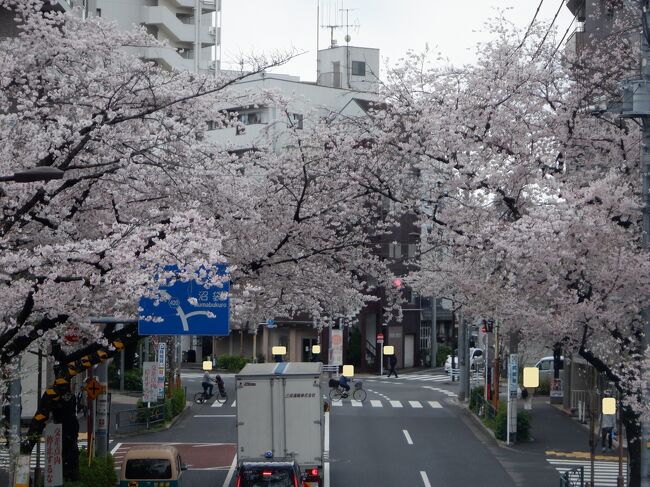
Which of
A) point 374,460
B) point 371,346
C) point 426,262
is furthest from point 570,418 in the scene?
point 371,346

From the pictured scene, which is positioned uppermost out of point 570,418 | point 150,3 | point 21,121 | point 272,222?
point 150,3

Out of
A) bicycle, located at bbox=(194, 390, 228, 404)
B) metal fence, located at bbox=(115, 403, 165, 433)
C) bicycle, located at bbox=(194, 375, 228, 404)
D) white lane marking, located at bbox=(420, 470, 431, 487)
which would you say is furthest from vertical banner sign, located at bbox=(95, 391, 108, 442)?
bicycle, located at bbox=(194, 390, 228, 404)

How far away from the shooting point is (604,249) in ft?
58.7

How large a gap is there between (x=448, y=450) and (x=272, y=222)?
14.5 metres

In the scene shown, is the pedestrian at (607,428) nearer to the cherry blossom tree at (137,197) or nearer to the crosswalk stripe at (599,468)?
the crosswalk stripe at (599,468)

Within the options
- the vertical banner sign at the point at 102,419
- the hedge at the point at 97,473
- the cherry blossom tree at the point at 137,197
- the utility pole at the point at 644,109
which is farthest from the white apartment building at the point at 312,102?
the utility pole at the point at 644,109

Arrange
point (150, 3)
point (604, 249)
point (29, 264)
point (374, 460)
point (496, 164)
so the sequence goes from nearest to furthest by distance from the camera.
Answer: point (29, 264)
point (604, 249)
point (496, 164)
point (374, 460)
point (150, 3)

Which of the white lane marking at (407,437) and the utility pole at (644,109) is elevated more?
the utility pole at (644,109)

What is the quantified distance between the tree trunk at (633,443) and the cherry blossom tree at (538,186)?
38mm

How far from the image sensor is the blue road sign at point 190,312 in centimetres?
1587

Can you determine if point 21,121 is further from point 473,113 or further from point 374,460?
point 374,460

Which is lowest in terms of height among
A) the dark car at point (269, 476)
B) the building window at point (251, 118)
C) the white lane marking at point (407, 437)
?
the white lane marking at point (407, 437)

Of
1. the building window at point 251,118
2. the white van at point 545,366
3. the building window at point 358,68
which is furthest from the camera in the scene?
the building window at point 358,68

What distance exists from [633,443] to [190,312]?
852 centimetres
